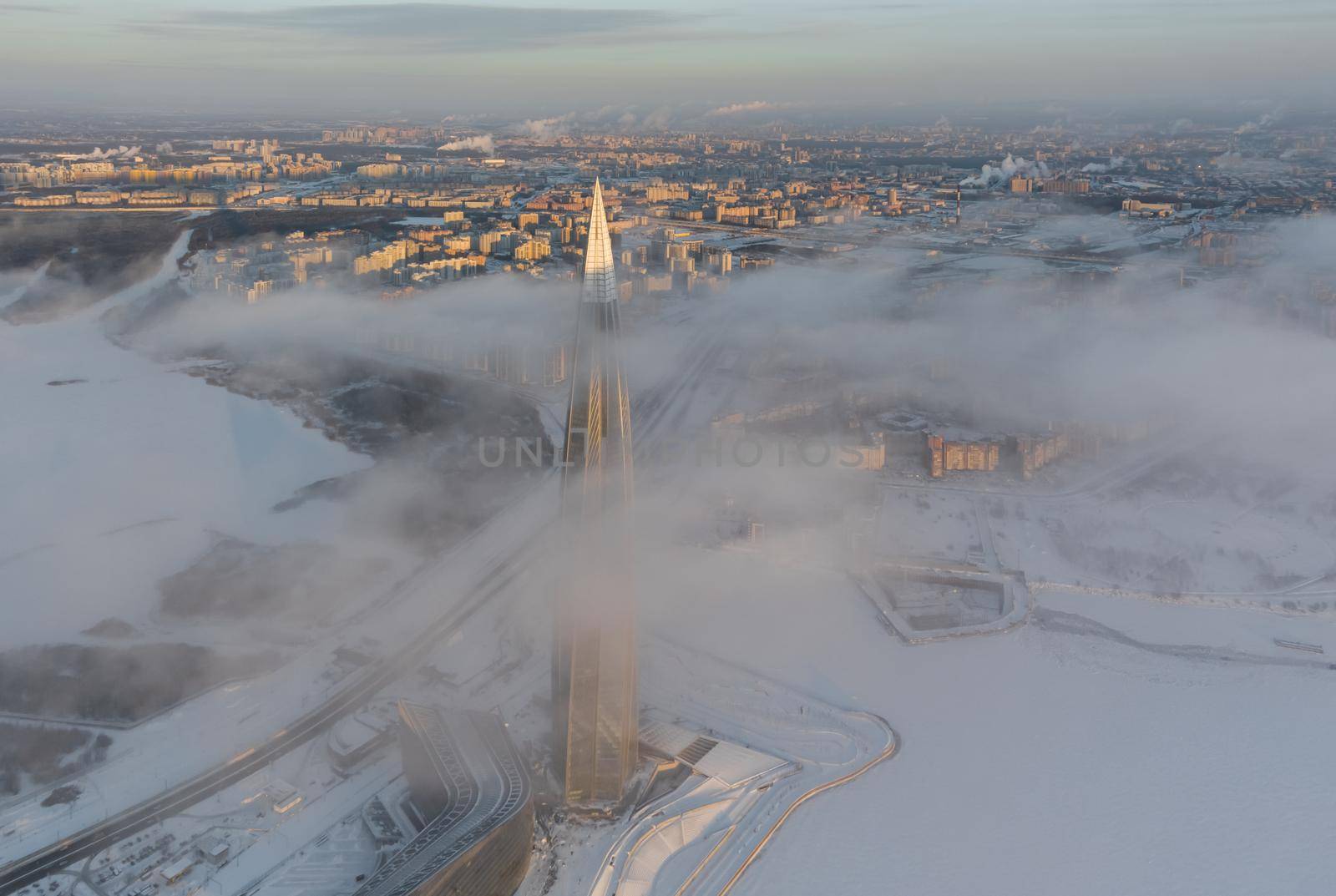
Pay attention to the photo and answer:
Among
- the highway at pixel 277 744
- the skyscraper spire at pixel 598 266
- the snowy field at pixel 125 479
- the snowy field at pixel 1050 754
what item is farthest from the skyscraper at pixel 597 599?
the snowy field at pixel 125 479

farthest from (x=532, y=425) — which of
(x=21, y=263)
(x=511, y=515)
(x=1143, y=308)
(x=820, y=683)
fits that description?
(x=21, y=263)

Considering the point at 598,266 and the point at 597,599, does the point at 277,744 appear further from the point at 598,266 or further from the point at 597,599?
the point at 598,266

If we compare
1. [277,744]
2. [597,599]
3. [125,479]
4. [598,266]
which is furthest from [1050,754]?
[125,479]

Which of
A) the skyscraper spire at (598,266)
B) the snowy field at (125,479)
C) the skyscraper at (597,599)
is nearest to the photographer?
the skyscraper spire at (598,266)

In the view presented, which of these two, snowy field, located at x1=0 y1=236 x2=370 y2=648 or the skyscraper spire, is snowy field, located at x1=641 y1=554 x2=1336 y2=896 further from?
snowy field, located at x1=0 y1=236 x2=370 y2=648

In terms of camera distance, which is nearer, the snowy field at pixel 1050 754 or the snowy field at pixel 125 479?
the snowy field at pixel 1050 754

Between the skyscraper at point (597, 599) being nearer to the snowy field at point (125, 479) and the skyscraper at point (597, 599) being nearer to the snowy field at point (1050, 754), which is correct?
the snowy field at point (1050, 754)

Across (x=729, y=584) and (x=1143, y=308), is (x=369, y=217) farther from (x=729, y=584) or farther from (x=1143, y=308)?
(x=729, y=584)

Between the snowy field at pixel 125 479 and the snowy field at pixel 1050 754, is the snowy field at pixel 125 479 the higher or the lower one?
the higher one
